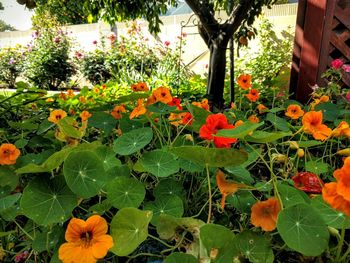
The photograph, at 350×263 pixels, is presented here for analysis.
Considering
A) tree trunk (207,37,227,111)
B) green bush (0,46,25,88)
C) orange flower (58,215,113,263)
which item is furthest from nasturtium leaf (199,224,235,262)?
green bush (0,46,25,88)

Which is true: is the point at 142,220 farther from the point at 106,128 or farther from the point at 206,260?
the point at 106,128

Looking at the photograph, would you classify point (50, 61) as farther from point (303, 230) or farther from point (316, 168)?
point (303, 230)

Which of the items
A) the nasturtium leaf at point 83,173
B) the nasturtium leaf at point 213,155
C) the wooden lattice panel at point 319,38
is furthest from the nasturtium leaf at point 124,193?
the wooden lattice panel at point 319,38

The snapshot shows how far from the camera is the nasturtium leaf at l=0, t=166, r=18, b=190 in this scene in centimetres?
66

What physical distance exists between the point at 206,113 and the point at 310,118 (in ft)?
0.82

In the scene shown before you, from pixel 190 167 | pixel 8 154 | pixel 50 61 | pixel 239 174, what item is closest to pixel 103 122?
pixel 8 154

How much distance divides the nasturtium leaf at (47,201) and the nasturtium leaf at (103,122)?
0.43 m

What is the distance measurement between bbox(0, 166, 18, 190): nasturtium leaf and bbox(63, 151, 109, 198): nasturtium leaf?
0.25 metres

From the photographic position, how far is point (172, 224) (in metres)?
0.48

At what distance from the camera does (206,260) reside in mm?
435

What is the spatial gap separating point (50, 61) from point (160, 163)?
710 cm

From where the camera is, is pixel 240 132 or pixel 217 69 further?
pixel 217 69

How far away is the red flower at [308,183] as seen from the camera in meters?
0.59

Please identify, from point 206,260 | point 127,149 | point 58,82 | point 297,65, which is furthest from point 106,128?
point 58,82
